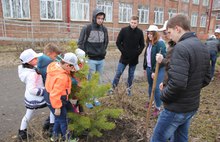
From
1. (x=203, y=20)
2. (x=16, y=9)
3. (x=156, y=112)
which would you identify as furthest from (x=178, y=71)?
(x=203, y=20)

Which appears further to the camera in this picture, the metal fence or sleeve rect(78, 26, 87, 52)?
the metal fence

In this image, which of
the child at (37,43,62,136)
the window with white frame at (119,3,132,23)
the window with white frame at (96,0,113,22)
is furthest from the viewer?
the window with white frame at (119,3,132,23)

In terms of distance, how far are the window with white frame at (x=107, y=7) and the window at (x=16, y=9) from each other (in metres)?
6.55

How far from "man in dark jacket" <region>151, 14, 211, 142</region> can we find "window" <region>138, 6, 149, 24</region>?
22.0 metres

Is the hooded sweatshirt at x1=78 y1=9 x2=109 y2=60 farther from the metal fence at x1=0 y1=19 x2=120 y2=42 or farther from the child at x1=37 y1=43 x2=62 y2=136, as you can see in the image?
the metal fence at x1=0 y1=19 x2=120 y2=42

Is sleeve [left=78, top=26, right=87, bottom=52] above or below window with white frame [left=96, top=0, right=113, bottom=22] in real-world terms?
below

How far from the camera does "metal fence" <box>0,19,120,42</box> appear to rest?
13.5m

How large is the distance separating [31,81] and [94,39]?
1753 millimetres

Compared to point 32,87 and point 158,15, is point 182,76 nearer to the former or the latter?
point 32,87

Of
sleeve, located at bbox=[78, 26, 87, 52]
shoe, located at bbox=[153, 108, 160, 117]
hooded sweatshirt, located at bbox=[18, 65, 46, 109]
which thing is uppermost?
sleeve, located at bbox=[78, 26, 87, 52]

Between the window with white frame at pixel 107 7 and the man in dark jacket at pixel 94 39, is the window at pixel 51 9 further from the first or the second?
the man in dark jacket at pixel 94 39

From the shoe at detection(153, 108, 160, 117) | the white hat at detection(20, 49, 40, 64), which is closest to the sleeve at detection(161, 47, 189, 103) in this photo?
the white hat at detection(20, 49, 40, 64)

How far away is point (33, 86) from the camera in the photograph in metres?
2.98

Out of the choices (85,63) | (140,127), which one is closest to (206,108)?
(140,127)
